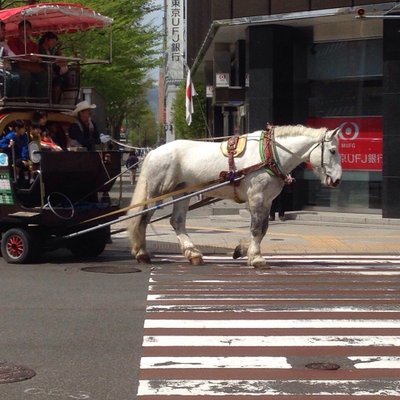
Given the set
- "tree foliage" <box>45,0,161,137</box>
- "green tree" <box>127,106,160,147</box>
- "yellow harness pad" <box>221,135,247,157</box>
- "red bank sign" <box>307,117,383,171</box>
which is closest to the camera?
"yellow harness pad" <box>221,135,247,157</box>

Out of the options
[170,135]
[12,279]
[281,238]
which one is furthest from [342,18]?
[170,135]

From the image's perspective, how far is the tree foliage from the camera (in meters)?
28.6

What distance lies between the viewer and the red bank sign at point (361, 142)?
21.4 metres

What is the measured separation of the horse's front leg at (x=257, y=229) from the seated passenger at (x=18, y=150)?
12.0 feet

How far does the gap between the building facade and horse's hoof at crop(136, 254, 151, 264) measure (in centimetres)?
899

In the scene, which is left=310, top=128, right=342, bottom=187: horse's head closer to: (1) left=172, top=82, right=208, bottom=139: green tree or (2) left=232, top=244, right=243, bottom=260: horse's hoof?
(2) left=232, top=244, right=243, bottom=260: horse's hoof

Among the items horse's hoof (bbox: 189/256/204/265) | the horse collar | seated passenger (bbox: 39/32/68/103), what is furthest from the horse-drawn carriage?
the horse collar

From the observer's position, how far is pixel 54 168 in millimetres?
12617

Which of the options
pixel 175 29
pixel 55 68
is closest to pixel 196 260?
pixel 55 68

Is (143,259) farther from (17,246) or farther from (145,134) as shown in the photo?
(145,134)

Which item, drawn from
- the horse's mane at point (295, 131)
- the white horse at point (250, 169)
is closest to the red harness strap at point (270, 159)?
the white horse at point (250, 169)

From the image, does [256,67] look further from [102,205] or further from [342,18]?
[102,205]

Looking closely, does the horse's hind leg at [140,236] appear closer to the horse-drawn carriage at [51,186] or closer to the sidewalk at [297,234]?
→ the horse-drawn carriage at [51,186]

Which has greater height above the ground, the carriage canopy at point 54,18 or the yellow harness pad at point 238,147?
the carriage canopy at point 54,18
